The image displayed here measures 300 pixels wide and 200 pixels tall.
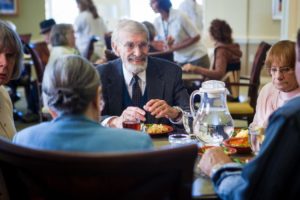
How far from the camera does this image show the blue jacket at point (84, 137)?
1369 millimetres

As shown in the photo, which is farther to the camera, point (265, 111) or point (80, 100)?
point (265, 111)

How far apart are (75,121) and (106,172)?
0.30m

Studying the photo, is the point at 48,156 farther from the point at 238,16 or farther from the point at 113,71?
the point at 238,16

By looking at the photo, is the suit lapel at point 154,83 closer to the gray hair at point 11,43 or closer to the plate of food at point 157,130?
the plate of food at point 157,130

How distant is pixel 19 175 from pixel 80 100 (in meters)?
0.27

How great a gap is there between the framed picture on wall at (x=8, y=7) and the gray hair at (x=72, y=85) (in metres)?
6.74

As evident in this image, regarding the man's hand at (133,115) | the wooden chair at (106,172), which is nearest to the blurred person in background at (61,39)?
the man's hand at (133,115)

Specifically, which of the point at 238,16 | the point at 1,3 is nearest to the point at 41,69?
the point at 1,3

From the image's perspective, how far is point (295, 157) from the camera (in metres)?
1.32

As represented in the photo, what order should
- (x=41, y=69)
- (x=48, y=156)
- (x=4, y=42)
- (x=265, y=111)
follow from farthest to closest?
1. (x=41, y=69)
2. (x=265, y=111)
3. (x=4, y=42)
4. (x=48, y=156)

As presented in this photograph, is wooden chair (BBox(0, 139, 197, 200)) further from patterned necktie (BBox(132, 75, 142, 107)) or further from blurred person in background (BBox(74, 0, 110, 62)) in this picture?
blurred person in background (BBox(74, 0, 110, 62))

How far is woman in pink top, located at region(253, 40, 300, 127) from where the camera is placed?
243 cm

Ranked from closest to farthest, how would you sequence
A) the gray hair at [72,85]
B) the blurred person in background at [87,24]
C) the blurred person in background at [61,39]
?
the gray hair at [72,85] < the blurred person in background at [61,39] < the blurred person in background at [87,24]

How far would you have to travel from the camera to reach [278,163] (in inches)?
52.2
